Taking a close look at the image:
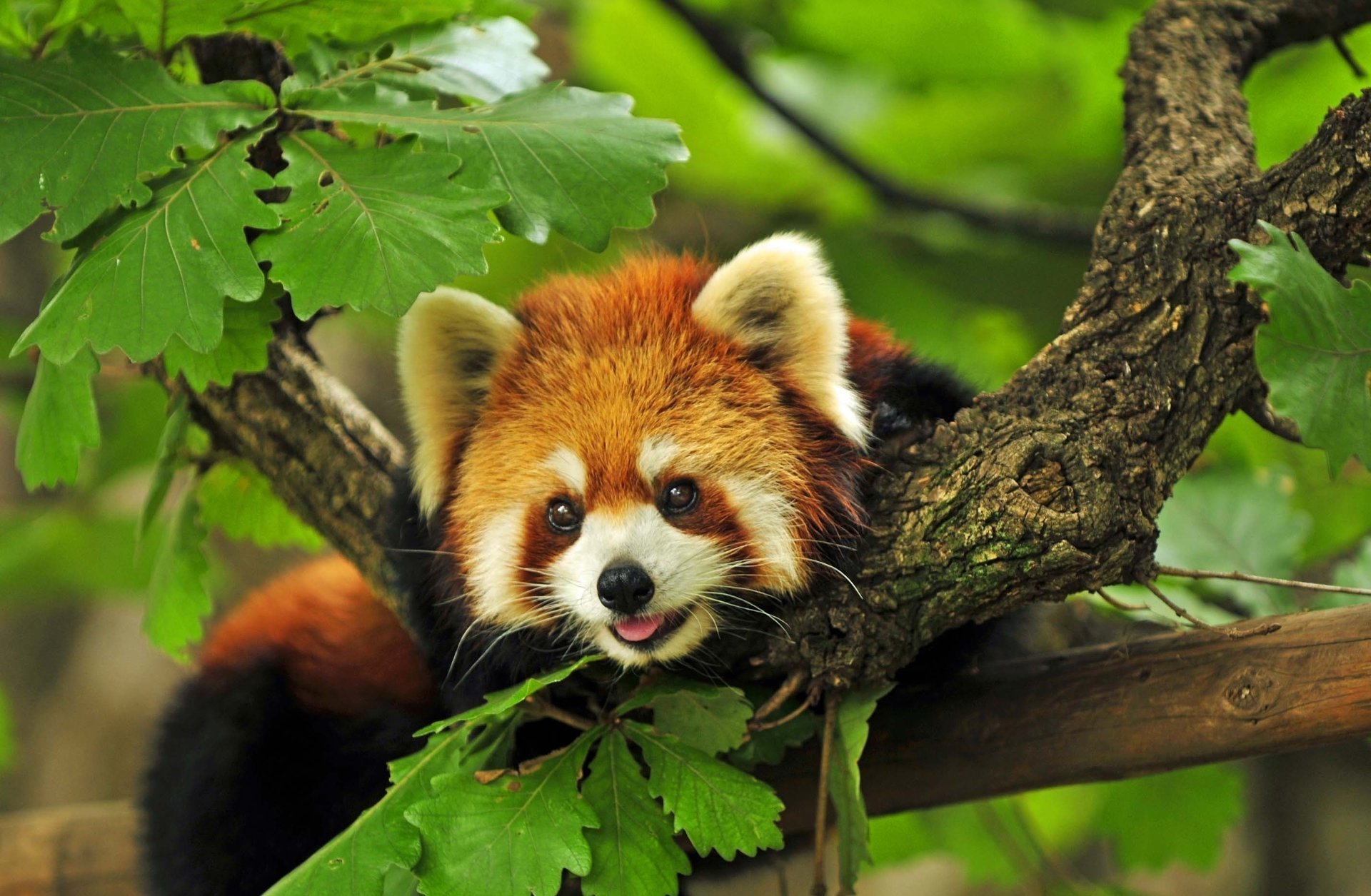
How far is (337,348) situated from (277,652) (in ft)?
12.3

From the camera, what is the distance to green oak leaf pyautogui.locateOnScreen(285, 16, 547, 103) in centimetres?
185

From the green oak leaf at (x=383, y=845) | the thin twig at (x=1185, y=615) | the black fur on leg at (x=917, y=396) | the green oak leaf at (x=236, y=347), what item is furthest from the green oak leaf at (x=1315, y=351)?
the green oak leaf at (x=236, y=347)

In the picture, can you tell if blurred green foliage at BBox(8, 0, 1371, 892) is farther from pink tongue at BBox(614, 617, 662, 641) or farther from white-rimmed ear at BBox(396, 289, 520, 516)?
pink tongue at BBox(614, 617, 662, 641)

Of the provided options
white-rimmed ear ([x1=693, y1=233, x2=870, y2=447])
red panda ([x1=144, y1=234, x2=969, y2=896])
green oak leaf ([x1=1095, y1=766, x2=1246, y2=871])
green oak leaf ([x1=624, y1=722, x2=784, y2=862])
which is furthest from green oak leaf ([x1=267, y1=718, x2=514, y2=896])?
green oak leaf ([x1=1095, y1=766, x2=1246, y2=871])

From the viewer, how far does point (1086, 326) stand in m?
1.76

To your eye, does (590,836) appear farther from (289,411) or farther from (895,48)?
(895,48)

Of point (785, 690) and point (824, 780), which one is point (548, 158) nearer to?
point (785, 690)

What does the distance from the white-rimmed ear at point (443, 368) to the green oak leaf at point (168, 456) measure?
483 millimetres

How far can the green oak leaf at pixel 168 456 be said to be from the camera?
220cm

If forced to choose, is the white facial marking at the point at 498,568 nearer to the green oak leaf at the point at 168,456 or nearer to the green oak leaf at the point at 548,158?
the green oak leaf at the point at 548,158

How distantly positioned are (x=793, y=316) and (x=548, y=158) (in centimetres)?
49

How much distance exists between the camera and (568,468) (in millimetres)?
1840

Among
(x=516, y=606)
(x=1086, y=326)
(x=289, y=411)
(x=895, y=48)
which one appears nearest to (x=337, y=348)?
(x=895, y=48)

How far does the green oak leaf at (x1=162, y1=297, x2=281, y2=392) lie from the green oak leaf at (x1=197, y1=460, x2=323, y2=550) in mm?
563
